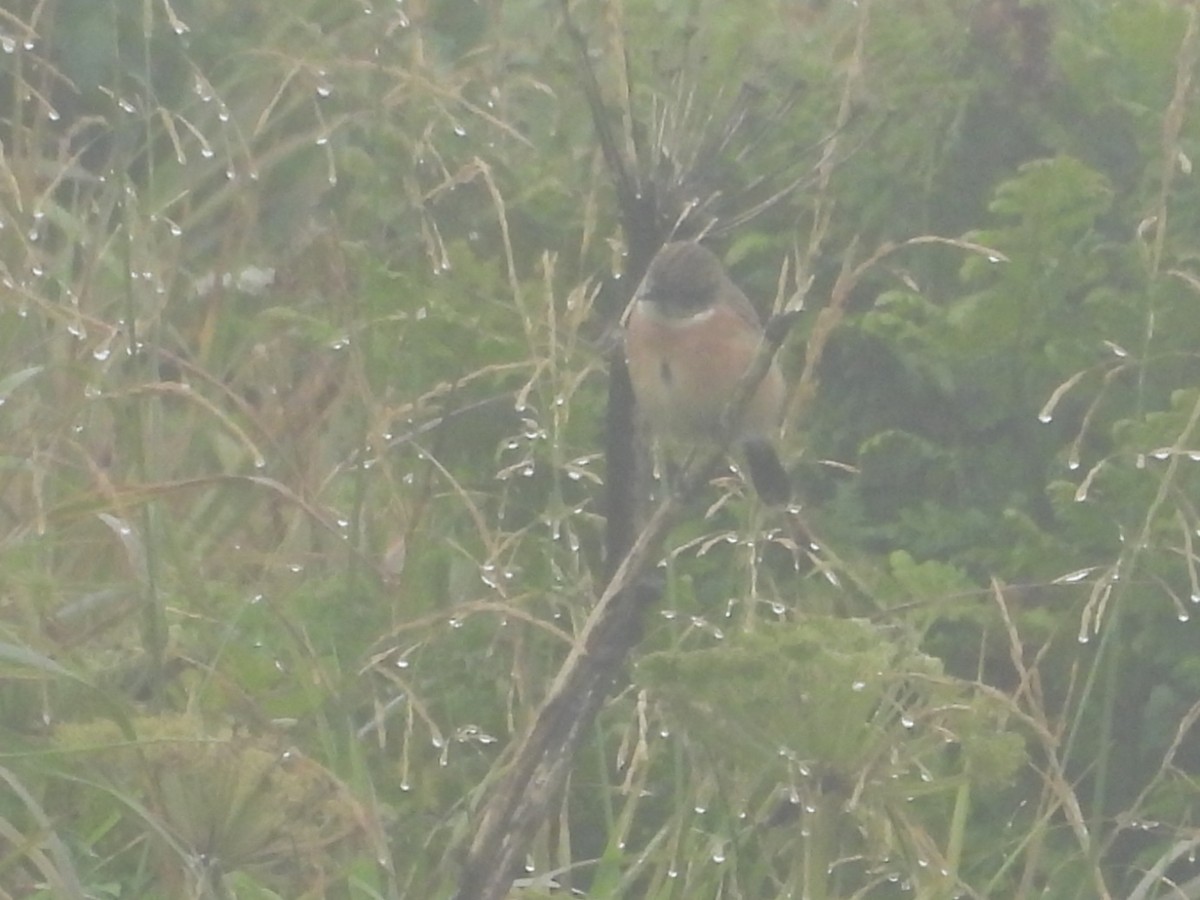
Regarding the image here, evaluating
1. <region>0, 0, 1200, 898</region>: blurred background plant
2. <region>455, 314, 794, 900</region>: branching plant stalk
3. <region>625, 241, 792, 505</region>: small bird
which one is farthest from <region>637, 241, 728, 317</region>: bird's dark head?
<region>455, 314, 794, 900</region>: branching plant stalk

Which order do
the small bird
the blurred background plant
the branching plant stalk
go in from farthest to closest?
1. the small bird
2. the blurred background plant
3. the branching plant stalk

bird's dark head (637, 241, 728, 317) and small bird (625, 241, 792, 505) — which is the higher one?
bird's dark head (637, 241, 728, 317)

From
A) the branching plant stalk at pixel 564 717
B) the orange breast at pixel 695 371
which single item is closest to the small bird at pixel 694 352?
the orange breast at pixel 695 371

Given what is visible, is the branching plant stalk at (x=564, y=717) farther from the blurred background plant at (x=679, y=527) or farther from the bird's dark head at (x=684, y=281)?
the bird's dark head at (x=684, y=281)

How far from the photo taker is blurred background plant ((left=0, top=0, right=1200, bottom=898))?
2402 mm

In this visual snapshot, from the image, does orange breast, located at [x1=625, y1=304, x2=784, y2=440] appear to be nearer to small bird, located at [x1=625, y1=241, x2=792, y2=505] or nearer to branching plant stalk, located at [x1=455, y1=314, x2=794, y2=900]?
small bird, located at [x1=625, y1=241, x2=792, y2=505]

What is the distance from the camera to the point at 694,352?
3418 mm

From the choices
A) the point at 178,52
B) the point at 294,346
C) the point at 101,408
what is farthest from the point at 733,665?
the point at 178,52

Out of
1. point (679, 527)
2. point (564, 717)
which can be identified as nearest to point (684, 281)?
point (679, 527)

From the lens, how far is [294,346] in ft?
14.5

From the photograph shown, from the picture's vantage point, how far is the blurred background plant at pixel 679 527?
2.40 metres

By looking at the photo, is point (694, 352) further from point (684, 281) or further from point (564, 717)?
point (564, 717)

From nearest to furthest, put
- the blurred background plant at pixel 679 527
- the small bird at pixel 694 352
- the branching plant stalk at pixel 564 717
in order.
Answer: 1. the branching plant stalk at pixel 564 717
2. the blurred background plant at pixel 679 527
3. the small bird at pixel 694 352

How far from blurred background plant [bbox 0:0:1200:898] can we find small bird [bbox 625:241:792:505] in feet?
0.32
